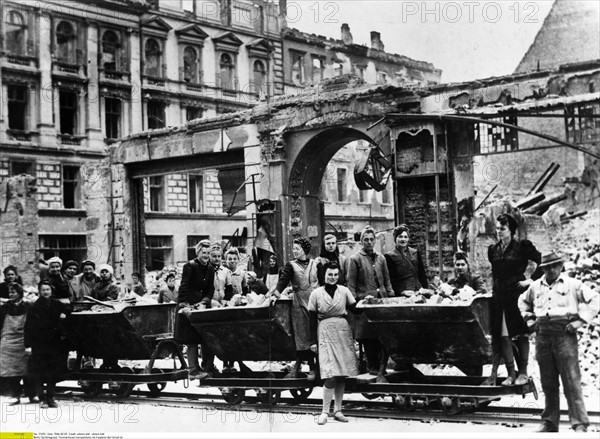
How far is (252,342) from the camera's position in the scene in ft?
32.1

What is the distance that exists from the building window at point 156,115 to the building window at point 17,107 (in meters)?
4.81

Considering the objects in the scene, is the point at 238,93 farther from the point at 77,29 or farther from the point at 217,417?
the point at 217,417

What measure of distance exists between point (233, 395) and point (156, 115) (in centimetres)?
2376

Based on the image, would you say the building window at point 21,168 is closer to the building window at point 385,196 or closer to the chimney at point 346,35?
the chimney at point 346,35

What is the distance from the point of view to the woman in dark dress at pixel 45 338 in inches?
424

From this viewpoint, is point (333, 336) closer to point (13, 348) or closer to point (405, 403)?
point (405, 403)

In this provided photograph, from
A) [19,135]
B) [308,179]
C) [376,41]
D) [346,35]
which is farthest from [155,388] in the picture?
[376,41]

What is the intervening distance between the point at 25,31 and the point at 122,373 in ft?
71.9

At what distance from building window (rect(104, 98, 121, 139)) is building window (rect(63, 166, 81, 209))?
1.92 meters

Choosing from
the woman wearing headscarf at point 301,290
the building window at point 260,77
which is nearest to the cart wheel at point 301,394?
the woman wearing headscarf at point 301,290

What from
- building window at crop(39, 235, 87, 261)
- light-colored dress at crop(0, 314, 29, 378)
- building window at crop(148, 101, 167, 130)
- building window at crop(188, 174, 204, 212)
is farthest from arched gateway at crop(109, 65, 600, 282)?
building window at crop(188, 174, 204, 212)

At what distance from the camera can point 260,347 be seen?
980 cm

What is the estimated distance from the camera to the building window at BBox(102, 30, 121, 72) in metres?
30.3

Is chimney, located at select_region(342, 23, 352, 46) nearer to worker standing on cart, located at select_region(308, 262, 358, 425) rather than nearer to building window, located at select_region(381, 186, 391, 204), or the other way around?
building window, located at select_region(381, 186, 391, 204)
